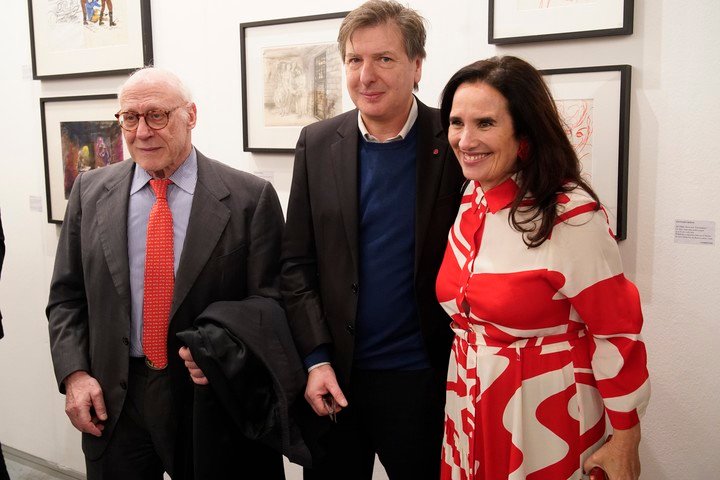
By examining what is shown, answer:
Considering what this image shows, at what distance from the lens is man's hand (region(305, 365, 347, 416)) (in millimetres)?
1727

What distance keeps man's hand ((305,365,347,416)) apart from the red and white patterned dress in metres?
0.35

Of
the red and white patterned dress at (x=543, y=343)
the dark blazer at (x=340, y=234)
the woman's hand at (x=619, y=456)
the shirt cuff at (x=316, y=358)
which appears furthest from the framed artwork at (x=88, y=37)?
the woman's hand at (x=619, y=456)

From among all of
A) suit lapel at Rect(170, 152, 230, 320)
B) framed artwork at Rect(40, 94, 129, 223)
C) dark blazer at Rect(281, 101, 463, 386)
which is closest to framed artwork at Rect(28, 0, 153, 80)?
framed artwork at Rect(40, 94, 129, 223)

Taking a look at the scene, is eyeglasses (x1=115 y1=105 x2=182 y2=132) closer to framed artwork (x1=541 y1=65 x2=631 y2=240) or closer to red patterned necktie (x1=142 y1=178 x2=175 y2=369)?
red patterned necktie (x1=142 y1=178 x2=175 y2=369)

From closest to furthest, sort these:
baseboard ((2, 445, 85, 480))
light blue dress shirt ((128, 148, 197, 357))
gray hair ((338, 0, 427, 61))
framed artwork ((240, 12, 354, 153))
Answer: gray hair ((338, 0, 427, 61)) < light blue dress shirt ((128, 148, 197, 357)) < framed artwork ((240, 12, 354, 153)) < baseboard ((2, 445, 85, 480))

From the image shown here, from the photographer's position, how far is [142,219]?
1914mm

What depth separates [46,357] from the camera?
3.47 metres

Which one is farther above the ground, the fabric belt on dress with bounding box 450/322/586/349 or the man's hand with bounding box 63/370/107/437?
the fabric belt on dress with bounding box 450/322/586/349

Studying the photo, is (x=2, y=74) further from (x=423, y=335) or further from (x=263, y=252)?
(x=423, y=335)

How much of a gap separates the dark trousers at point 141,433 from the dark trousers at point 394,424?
18.0 inches

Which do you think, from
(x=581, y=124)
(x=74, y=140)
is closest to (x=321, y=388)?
(x=581, y=124)

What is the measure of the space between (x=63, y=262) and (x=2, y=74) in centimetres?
198

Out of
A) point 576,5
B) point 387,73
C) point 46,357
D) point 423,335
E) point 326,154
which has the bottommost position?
point 46,357

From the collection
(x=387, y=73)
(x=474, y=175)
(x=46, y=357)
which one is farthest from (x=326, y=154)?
(x=46, y=357)
